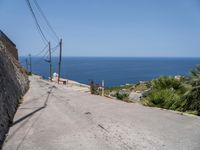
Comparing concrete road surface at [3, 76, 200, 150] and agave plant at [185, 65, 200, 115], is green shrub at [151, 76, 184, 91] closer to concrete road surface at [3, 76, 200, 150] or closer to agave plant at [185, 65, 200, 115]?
agave plant at [185, 65, 200, 115]

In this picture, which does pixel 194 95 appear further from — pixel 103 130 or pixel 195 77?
pixel 103 130

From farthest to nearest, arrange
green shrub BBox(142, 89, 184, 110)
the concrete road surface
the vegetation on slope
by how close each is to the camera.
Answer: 1. green shrub BBox(142, 89, 184, 110)
2. the vegetation on slope
3. the concrete road surface

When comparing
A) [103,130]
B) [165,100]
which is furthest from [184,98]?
[103,130]

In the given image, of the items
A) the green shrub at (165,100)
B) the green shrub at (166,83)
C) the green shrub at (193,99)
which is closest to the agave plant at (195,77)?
the green shrub at (193,99)

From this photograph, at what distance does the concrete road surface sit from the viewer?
266 inches

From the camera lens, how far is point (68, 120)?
9.62 metres

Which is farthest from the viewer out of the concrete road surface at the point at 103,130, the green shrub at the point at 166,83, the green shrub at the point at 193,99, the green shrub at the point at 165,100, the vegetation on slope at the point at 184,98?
the green shrub at the point at 166,83

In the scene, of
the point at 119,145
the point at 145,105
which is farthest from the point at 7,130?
the point at 145,105

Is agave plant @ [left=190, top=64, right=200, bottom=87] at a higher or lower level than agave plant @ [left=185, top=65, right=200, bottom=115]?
higher

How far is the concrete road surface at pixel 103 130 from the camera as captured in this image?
6.75 metres

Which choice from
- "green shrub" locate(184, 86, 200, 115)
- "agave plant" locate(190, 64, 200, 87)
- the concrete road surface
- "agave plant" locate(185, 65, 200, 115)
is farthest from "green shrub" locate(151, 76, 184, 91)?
the concrete road surface

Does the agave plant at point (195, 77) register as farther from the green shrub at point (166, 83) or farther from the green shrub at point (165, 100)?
the green shrub at point (166, 83)

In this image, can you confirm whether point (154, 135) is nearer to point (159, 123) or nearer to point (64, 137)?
point (159, 123)

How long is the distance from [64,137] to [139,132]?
235 centimetres
